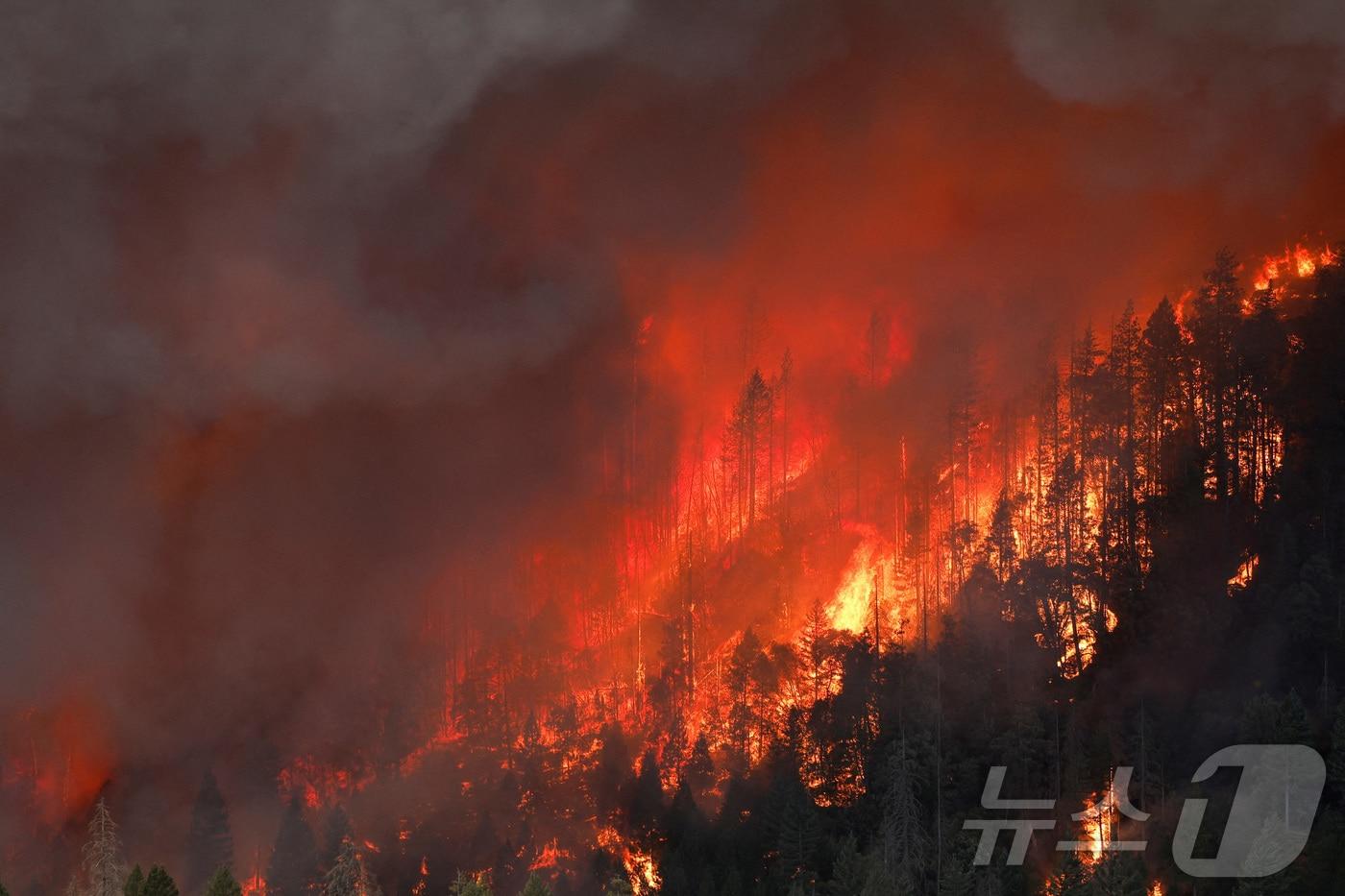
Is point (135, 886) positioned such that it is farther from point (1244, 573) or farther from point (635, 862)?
point (1244, 573)

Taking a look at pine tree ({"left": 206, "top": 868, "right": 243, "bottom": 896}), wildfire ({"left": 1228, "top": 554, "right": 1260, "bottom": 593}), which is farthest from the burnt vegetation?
pine tree ({"left": 206, "top": 868, "right": 243, "bottom": 896})

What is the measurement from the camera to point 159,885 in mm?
65688

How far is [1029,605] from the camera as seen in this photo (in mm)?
96062

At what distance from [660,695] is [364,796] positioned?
106 feet

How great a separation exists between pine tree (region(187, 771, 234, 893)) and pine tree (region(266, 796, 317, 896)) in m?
6.28

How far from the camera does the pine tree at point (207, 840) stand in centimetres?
10781

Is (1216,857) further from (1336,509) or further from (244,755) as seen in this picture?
(244,755)

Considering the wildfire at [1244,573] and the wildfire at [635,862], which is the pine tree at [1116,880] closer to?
the wildfire at [1244,573]

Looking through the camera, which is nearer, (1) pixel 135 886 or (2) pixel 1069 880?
(1) pixel 135 886

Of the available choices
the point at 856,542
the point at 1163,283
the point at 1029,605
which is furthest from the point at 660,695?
the point at 1163,283

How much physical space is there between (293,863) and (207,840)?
11.5 m

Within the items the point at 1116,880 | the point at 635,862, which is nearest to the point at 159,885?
the point at 635,862

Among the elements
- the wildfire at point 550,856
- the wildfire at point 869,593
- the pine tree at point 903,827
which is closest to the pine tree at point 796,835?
the pine tree at point 903,827

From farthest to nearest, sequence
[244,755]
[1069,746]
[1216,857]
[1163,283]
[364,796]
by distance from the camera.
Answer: [244,755] < [364,796] < [1163,283] < [1069,746] < [1216,857]
